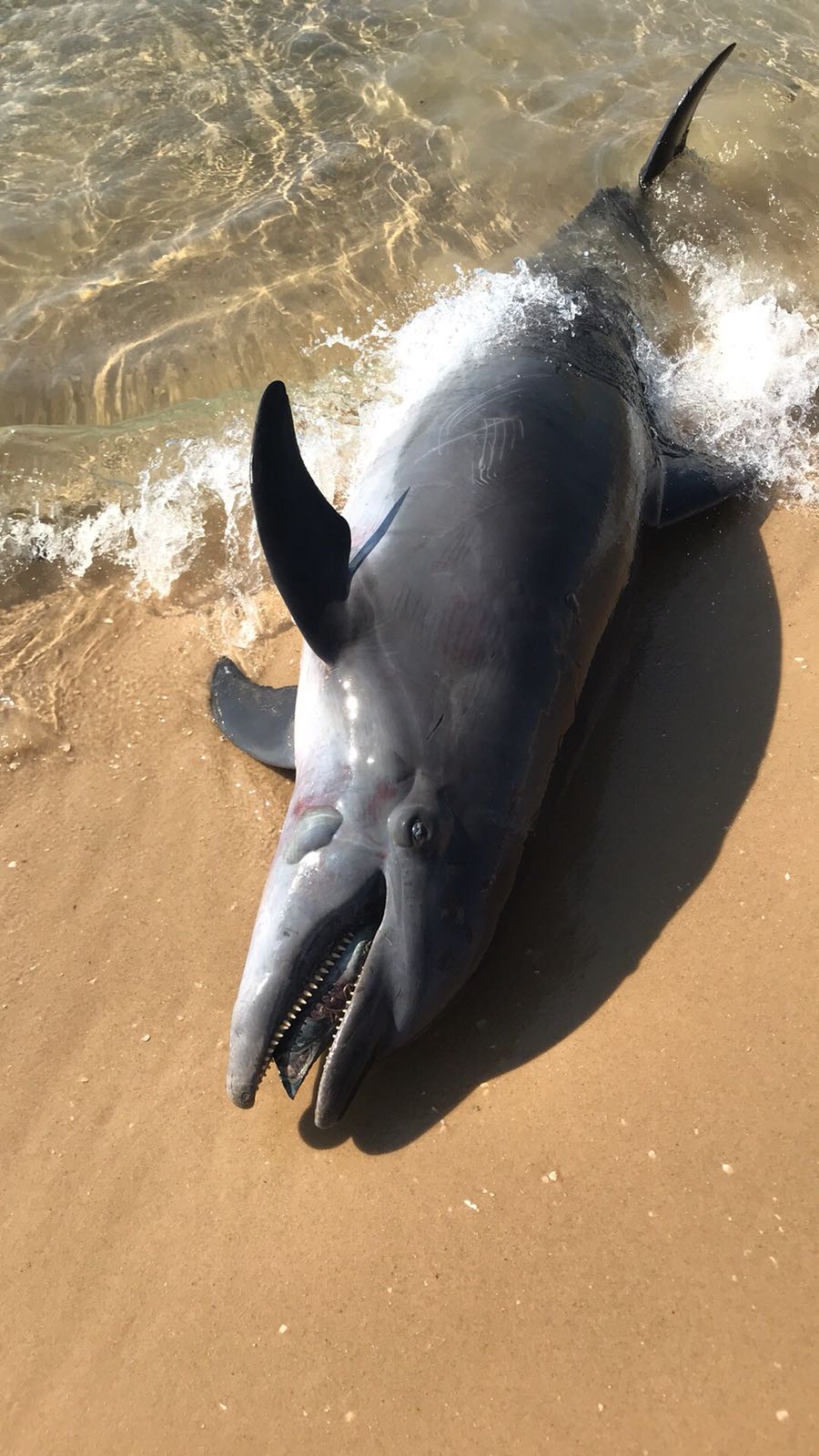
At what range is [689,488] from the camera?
19.5ft

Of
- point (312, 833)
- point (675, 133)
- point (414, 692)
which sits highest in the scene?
point (675, 133)

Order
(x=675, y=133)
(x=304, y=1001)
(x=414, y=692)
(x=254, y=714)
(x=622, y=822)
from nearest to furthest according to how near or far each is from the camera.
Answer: (x=304, y=1001), (x=414, y=692), (x=622, y=822), (x=254, y=714), (x=675, y=133)

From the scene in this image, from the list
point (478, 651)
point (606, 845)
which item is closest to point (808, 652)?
point (606, 845)

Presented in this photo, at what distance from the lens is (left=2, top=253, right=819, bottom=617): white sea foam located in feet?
19.8

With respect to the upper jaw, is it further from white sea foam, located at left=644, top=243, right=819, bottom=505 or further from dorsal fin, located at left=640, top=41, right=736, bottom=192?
dorsal fin, located at left=640, top=41, right=736, bottom=192

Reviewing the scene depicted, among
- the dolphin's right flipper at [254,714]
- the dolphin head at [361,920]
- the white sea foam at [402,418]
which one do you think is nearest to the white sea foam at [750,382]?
the white sea foam at [402,418]

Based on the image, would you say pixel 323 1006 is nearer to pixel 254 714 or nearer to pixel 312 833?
pixel 312 833

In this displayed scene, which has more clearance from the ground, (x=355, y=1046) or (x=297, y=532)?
(x=297, y=532)

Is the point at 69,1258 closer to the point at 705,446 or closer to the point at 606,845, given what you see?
the point at 606,845

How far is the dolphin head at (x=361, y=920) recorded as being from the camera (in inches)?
143

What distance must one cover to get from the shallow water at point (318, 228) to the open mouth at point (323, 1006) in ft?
8.49

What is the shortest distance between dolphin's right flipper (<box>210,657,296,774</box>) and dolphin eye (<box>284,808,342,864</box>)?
2.35ft

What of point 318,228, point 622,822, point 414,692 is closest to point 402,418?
point 414,692

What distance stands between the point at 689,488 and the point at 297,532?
2850mm
